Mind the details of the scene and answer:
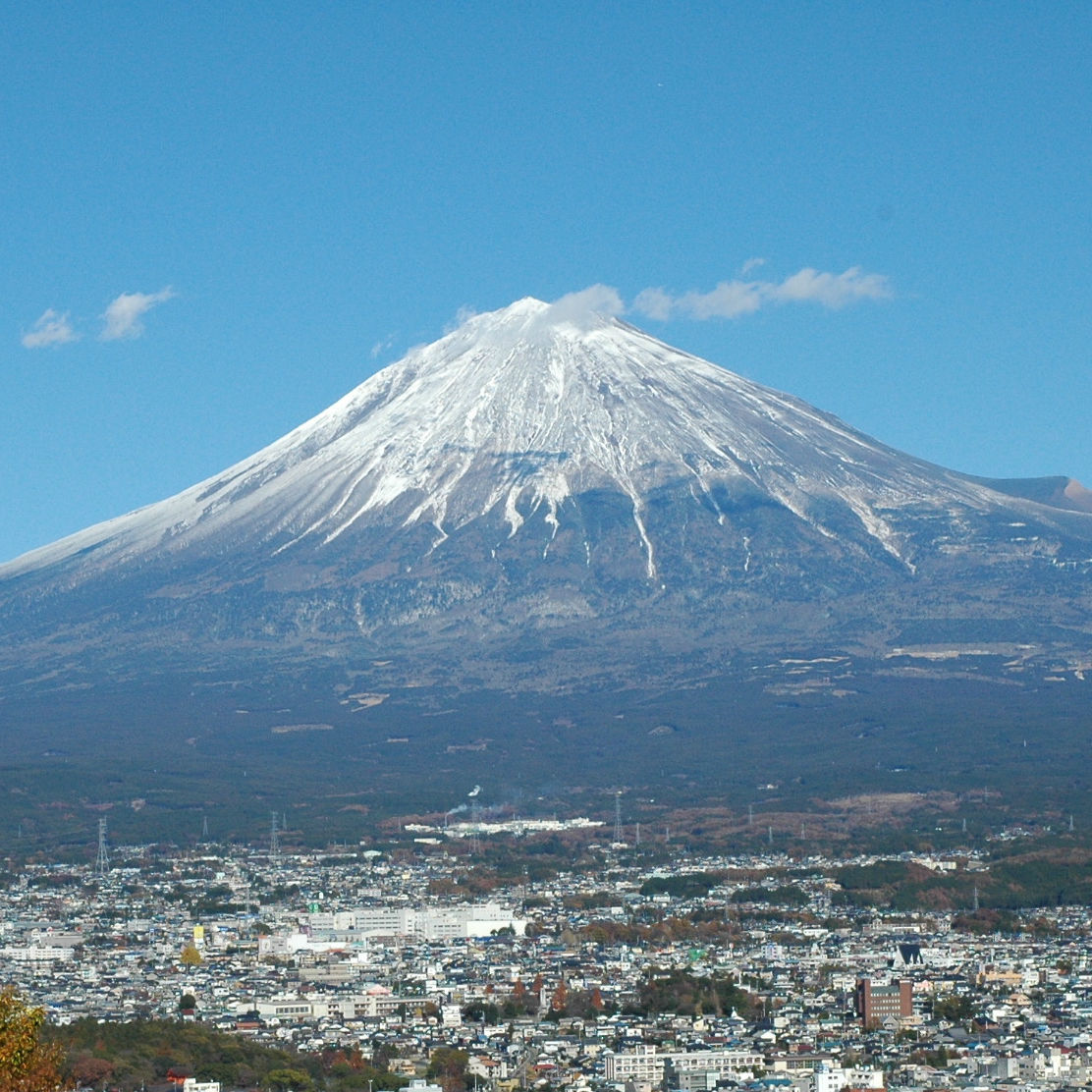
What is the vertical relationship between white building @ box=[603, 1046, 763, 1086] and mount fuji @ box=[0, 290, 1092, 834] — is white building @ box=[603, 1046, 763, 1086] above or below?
below

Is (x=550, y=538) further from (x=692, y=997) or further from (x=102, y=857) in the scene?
(x=692, y=997)

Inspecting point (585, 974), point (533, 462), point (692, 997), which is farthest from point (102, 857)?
point (533, 462)

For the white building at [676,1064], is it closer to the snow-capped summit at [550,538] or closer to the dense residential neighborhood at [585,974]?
the dense residential neighborhood at [585,974]

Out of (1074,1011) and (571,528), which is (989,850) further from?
(571,528)

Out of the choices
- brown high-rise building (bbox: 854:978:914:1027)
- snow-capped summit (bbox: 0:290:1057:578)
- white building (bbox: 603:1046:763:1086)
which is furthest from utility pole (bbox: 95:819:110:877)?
snow-capped summit (bbox: 0:290:1057:578)

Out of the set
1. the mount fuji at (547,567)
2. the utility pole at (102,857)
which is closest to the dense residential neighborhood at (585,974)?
the utility pole at (102,857)

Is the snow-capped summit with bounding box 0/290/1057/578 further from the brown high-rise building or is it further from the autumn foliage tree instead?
the autumn foliage tree
